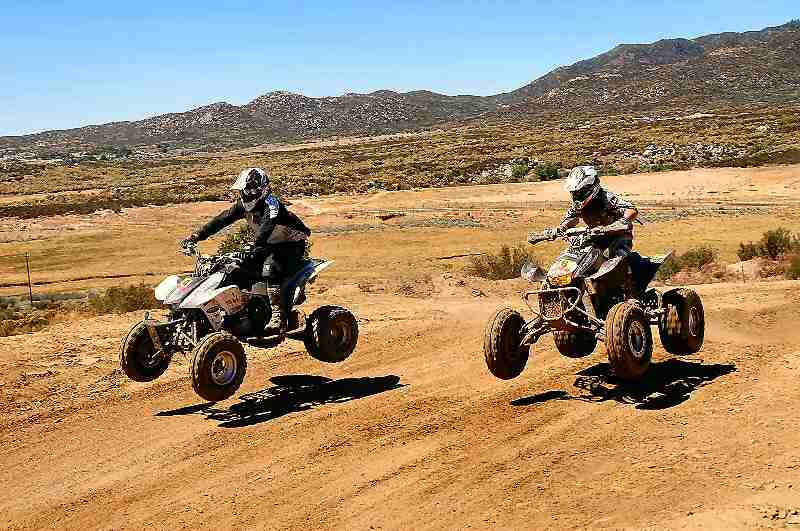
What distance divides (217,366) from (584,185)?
4.82 m

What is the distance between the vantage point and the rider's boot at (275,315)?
408 inches

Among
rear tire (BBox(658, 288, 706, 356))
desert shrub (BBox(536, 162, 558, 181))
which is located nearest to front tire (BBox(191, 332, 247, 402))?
rear tire (BBox(658, 288, 706, 356))

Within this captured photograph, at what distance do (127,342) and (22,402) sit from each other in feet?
5.83

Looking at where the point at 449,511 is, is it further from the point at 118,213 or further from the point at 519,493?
the point at 118,213

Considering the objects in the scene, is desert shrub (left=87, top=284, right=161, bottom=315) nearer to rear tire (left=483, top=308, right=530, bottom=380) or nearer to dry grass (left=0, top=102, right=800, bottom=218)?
rear tire (left=483, top=308, right=530, bottom=380)

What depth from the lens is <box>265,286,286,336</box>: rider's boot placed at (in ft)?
34.0

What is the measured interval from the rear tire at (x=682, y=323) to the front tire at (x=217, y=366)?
5.33 metres

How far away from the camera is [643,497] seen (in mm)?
6691

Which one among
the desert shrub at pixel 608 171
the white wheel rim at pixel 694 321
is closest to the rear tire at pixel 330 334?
the white wheel rim at pixel 694 321

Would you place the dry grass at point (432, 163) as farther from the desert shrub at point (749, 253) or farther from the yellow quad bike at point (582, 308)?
the yellow quad bike at point (582, 308)

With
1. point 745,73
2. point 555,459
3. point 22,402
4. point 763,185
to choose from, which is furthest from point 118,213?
point 745,73

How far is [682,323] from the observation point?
1035 cm

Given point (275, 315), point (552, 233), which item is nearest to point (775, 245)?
point (552, 233)

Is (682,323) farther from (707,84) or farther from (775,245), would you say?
(707,84)
